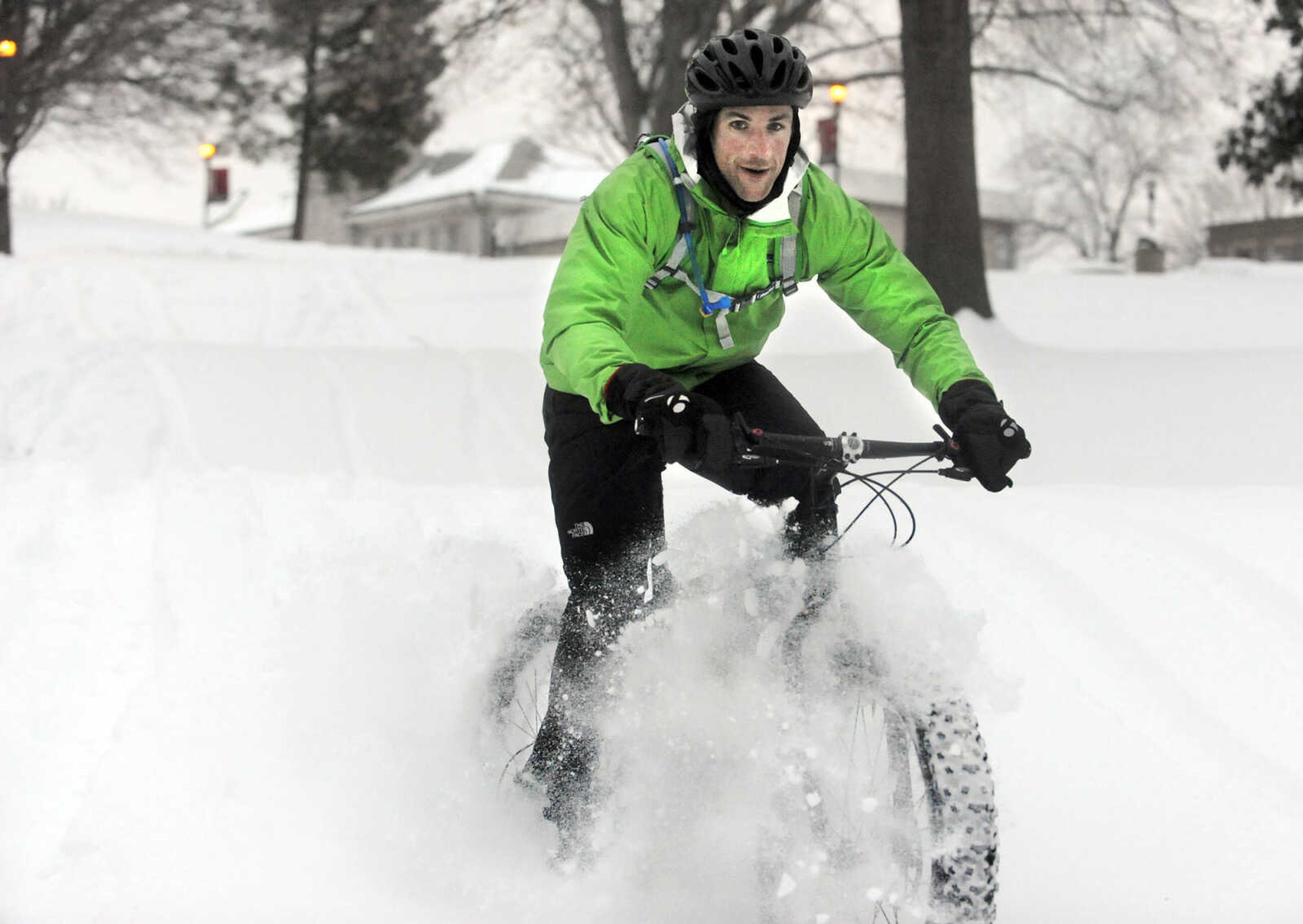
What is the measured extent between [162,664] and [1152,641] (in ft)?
11.9

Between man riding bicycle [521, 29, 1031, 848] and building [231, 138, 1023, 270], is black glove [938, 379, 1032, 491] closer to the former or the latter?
man riding bicycle [521, 29, 1031, 848]

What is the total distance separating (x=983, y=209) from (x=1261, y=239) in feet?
35.9

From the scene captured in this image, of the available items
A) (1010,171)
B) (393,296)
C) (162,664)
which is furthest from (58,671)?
(1010,171)

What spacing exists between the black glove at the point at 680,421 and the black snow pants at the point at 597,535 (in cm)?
58

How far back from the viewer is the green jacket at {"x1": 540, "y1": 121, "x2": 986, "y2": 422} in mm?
3201

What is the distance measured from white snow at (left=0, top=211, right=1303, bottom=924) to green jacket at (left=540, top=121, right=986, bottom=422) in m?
0.44

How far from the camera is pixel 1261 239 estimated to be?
162ft

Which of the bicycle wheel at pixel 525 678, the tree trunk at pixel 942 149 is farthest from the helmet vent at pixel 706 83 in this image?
the tree trunk at pixel 942 149

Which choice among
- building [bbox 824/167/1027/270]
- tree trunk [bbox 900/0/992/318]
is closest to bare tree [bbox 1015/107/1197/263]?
building [bbox 824/167/1027/270]

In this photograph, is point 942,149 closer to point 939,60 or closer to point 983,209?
point 939,60

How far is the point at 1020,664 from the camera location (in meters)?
5.11

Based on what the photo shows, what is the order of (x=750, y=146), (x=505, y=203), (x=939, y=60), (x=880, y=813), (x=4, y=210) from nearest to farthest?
1. (x=880, y=813)
2. (x=750, y=146)
3. (x=939, y=60)
4. (x=4, y=210)
5. (x=505, y=203)

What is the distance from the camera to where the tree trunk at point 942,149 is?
443 inches

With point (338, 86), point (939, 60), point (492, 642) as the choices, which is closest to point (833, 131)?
point (939, 60)
